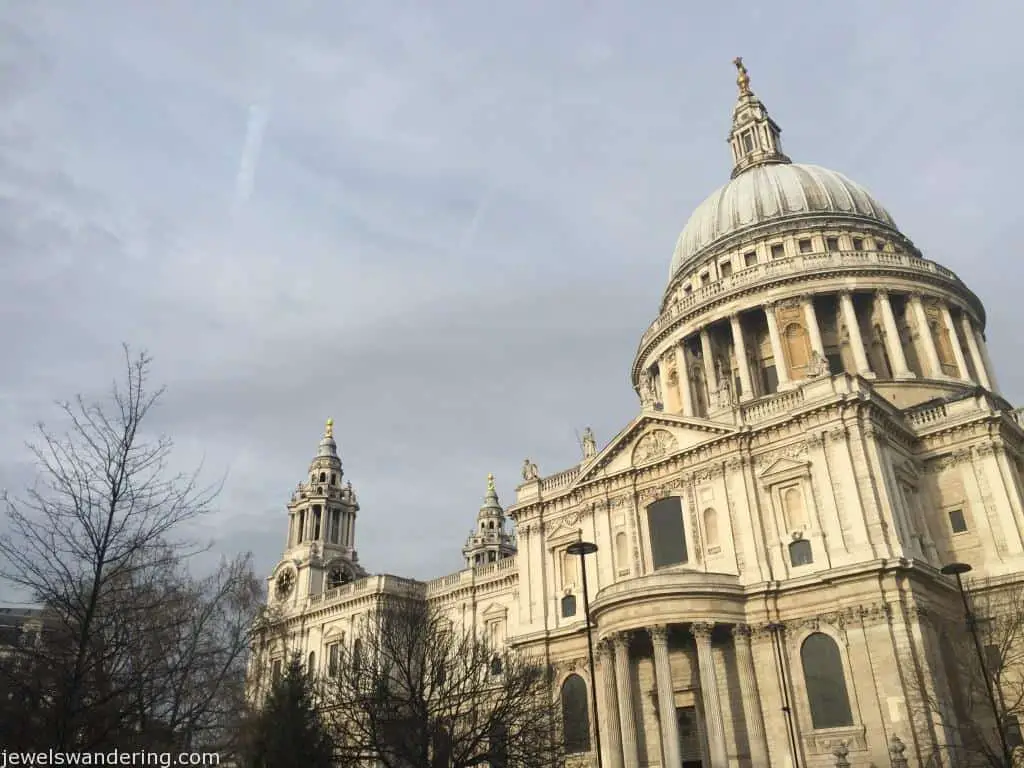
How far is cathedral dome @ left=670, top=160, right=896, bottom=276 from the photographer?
5928 cm

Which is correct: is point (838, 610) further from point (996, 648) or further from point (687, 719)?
point (687, 719)

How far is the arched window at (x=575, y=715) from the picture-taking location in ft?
128

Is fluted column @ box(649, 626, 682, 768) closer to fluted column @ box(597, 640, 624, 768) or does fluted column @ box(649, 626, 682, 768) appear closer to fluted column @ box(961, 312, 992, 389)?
fluted column @ box(597, 640, 624, 768)

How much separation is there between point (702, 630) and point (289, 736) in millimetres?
16665

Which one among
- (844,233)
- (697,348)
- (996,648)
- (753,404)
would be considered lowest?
(996,648)

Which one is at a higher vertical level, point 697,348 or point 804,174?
point 804,174

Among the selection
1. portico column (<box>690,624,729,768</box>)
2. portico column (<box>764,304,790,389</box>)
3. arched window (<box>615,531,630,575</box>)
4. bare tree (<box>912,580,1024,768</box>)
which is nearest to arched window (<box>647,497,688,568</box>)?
arched window (<box>615,531,630,575</box>)

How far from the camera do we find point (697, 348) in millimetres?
57031

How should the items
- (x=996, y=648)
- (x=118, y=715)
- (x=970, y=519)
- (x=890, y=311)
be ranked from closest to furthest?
1. (x=118, y=715)
2. (x=996, y=648)
3. (x=970, y=519)
4. (x=890, y=311)

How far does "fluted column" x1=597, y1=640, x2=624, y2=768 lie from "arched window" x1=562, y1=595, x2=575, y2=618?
18.8 feet

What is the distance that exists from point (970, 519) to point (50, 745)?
3780 centimetres

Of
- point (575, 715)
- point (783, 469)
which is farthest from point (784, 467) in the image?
point (575, 715)

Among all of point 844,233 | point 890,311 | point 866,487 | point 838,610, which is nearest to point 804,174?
point 844,233

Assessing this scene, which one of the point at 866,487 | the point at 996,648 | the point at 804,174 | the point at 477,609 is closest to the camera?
the point at 996,648
